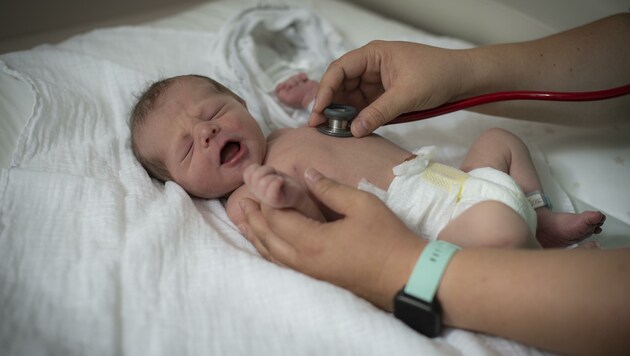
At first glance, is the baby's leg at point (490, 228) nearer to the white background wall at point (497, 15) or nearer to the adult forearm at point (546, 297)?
the adult forearm at point (546, 297)

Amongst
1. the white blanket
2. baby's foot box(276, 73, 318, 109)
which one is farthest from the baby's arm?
baby's foot box(276, 73, 318, 109)

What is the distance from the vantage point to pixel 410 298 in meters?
0.69

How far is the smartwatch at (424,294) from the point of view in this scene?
69 centimetres

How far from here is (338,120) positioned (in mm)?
1067

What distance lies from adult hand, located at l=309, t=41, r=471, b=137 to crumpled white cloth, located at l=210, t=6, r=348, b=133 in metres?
0.31

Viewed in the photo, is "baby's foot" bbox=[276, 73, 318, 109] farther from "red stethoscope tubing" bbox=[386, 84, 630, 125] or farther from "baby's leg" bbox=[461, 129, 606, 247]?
"baby's leg" bbox=[461, 129, 606, 247]

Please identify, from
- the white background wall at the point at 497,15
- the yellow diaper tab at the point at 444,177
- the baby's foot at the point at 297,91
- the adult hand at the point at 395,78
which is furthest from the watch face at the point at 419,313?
the white background wall at the point at 497,15

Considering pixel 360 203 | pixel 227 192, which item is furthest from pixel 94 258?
pixel 360 203

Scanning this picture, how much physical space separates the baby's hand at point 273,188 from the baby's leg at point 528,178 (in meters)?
0.54

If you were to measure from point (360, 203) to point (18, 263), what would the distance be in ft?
1.97

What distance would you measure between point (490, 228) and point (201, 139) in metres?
0.64

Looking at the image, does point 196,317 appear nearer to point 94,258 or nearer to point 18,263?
point 94,258

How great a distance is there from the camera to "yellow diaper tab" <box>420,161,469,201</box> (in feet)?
3.16

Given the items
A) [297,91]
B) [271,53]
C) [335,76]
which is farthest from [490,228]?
[271,53]
